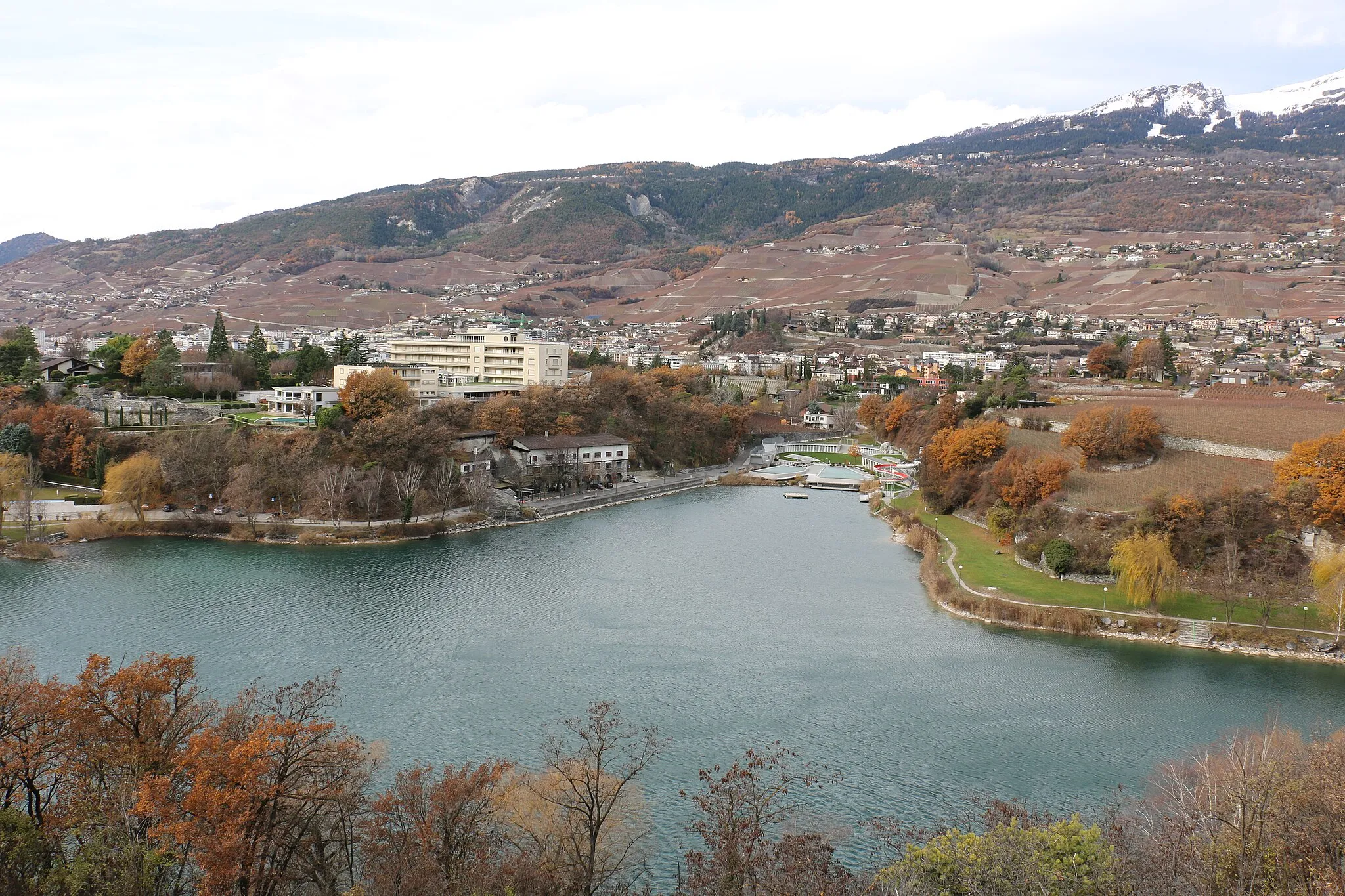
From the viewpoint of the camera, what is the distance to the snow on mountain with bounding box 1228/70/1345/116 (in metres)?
166

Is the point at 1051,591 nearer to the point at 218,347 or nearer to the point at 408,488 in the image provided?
the point at 408,488

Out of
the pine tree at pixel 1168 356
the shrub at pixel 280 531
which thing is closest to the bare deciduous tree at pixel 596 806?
the shrub at pixel 280 531

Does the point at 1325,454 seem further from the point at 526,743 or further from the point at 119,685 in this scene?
the point at 119,685

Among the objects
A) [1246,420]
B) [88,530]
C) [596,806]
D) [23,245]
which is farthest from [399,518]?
[23,245]

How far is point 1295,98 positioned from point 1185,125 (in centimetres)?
2639

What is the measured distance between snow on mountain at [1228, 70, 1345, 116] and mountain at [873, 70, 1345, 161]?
0.14 meters

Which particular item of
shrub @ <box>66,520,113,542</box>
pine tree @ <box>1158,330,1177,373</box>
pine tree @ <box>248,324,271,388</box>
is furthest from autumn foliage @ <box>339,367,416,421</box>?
pine tree @ <box>1158,330,1177,373</box>

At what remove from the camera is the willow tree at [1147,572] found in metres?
19.9

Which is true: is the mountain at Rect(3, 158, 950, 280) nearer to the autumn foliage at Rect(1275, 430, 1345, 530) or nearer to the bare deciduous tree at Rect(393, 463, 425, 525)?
the bare deciduous tree at Rect(393, 463, 425, 525)

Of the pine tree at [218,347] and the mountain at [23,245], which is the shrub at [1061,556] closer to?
the pine tree at [218,347]

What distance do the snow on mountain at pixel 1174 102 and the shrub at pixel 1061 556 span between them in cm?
18193

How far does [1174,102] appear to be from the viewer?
Answer: 7013 inches

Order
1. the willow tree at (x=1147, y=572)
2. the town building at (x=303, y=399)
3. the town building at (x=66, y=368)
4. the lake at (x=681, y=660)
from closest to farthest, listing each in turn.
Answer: the lake at (x=681, y=660), the willow tree at (x=1147, y=572), the town building at (x=303, y=399), the town building at (x=66, y=368)

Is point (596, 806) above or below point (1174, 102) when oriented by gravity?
below
